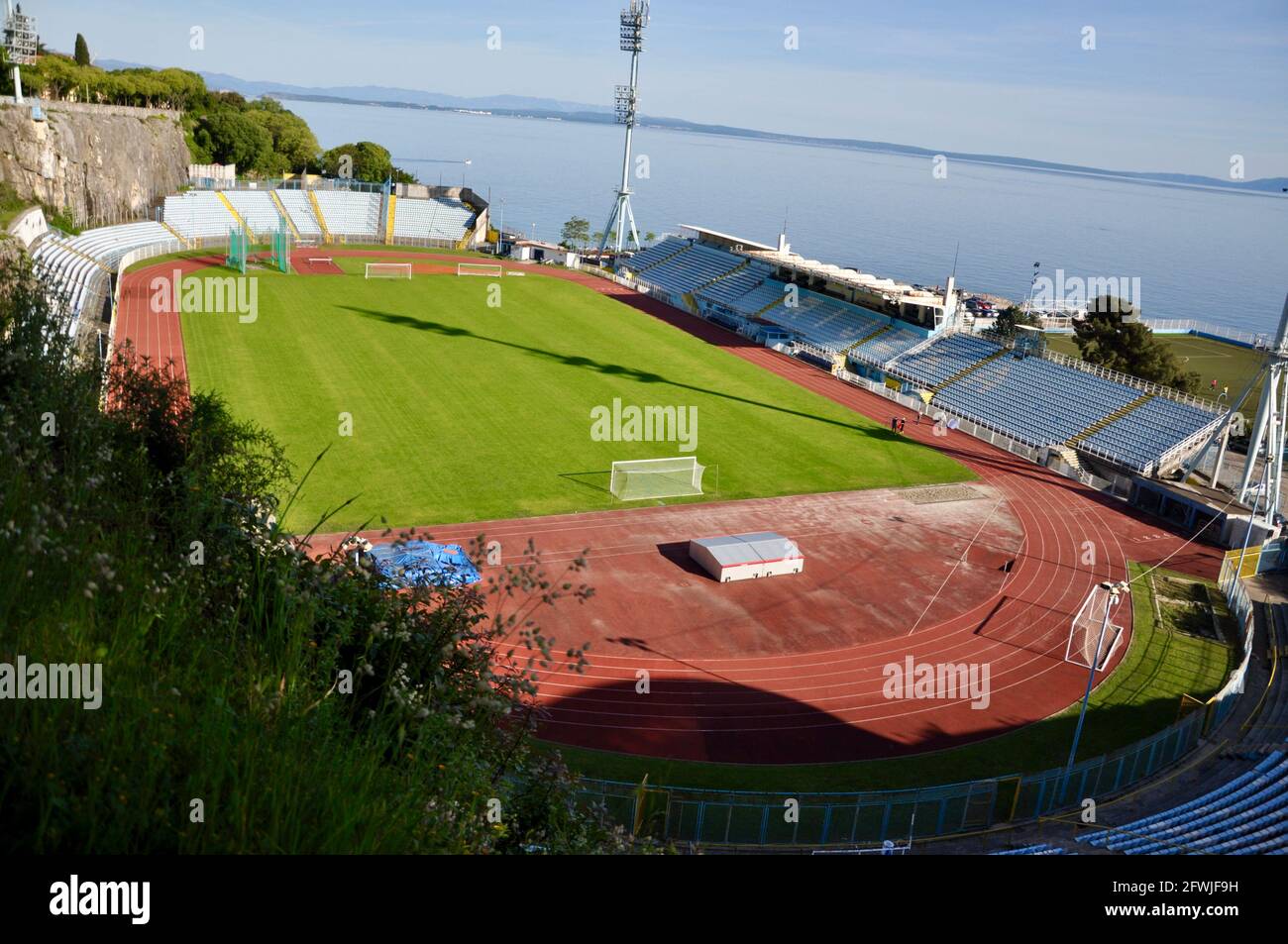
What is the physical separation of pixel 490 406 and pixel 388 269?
32.5 meters

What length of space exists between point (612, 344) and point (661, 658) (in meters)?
35.1

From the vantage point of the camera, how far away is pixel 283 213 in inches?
3255

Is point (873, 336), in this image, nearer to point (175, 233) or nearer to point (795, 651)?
point (795, 651)

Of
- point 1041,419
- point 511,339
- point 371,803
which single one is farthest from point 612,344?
point 371,803

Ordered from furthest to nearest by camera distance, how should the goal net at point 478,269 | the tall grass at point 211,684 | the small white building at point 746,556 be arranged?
the goal net at point 478,269 → the small white building at point 746,556 → the tall grass at point 211,684

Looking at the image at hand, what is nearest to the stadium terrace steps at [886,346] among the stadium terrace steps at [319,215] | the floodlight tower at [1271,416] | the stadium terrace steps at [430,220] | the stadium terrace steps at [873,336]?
the stadium terrace steps at [873,336]

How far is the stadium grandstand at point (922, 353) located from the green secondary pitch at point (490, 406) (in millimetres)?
6310

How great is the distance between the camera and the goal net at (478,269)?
244 feet

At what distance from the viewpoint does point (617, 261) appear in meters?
84.3

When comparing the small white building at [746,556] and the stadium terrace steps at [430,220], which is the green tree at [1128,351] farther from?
the stadium terrace steps at [430,220]

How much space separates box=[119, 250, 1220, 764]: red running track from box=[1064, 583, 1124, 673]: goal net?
1.04 feet

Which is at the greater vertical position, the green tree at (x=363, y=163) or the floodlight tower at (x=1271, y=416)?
the green tree at (x=363, y=163)

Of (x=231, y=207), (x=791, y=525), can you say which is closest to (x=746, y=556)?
(x=791, y=525)
